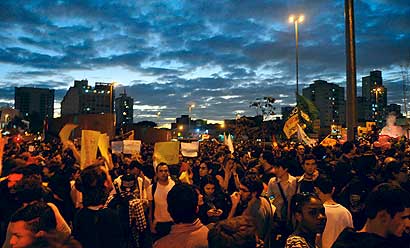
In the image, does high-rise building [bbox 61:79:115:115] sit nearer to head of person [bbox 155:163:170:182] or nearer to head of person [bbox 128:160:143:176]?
head of person [bbox 128:160:143:176]

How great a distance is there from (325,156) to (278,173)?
517 centimetres

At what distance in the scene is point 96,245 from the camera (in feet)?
14.0

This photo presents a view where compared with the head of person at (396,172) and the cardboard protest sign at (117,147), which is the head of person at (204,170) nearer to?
the head of person at (396,172)

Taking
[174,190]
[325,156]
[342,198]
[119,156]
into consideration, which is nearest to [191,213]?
[174,190]

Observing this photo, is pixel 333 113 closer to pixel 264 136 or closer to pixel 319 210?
pixel 264 136

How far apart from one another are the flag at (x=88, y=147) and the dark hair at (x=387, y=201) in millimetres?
7020

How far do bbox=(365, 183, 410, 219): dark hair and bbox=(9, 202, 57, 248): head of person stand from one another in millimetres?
2681

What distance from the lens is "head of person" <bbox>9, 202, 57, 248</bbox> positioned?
3.34 meters

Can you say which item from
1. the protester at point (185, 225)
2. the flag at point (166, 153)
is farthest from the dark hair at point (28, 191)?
the flag at point (166, 153)

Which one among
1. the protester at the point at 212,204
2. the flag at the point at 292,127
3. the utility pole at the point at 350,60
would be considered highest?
the utility pole at the point at 350,60

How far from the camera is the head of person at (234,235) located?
2.80 metres

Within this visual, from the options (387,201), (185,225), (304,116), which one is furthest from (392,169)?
(304,116)

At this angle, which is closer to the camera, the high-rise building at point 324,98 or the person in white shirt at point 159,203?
the person in white shirt at point 159,203

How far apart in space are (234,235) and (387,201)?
4.43 ft
